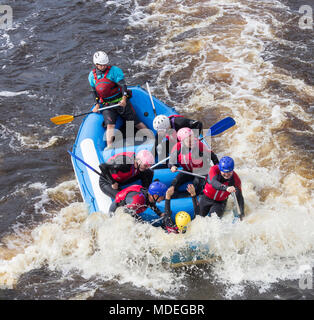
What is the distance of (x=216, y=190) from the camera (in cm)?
513

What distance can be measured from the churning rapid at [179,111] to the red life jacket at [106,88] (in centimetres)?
157

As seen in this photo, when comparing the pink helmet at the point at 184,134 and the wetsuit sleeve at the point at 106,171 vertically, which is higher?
the pink helmet at the point at 184,134

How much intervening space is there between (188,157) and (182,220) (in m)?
0.93

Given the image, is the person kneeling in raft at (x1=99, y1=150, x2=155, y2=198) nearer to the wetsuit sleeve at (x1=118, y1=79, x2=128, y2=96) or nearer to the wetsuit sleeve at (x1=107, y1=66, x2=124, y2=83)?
the wetsuit sleeve at (x1=118, y1=79, x2=128, y2=96)

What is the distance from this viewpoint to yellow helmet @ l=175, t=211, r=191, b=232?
504 centimetres

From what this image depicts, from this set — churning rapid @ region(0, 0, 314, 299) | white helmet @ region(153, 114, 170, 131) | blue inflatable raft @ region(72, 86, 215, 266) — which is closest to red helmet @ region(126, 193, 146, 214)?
blue inflatable raft @ region(72, 86, 215, 266)

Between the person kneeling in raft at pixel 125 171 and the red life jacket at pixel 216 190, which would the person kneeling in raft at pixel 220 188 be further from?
the person kneeling in raft at pixel 125 171

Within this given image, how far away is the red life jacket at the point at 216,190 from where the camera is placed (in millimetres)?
5088

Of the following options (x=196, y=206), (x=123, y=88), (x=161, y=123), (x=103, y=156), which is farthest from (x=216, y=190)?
(x=123, y=88)

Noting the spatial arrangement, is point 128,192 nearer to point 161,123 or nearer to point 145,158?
point 145,158

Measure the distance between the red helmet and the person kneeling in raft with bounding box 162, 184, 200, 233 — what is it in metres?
0.30

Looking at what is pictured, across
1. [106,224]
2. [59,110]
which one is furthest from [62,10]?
[106,224]

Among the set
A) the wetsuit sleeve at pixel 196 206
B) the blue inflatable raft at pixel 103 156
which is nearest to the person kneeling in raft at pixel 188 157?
the blue inflatable raft at pixel 103 156

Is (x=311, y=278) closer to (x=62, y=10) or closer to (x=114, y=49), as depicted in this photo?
(x=114, y=49)
